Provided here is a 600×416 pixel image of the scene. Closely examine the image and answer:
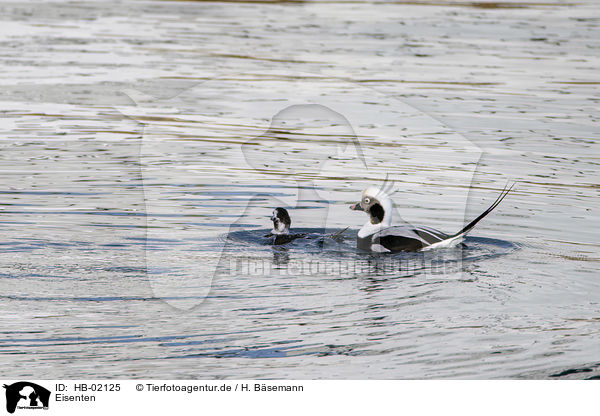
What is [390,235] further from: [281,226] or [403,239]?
[281,226]

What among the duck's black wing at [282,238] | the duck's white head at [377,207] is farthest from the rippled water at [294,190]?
the duck's white head at [377,207]

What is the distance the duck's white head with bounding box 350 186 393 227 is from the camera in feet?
26.9

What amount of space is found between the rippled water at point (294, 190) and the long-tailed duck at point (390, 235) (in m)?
0.12

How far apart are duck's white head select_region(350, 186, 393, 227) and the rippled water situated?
0.89 ft

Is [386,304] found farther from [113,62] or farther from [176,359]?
[113,62]

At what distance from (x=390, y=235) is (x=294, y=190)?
2.08m

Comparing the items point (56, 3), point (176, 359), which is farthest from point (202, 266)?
point (56, 3)

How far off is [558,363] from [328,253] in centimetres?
254

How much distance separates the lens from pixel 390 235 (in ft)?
25.7

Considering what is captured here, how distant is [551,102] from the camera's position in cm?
1322
